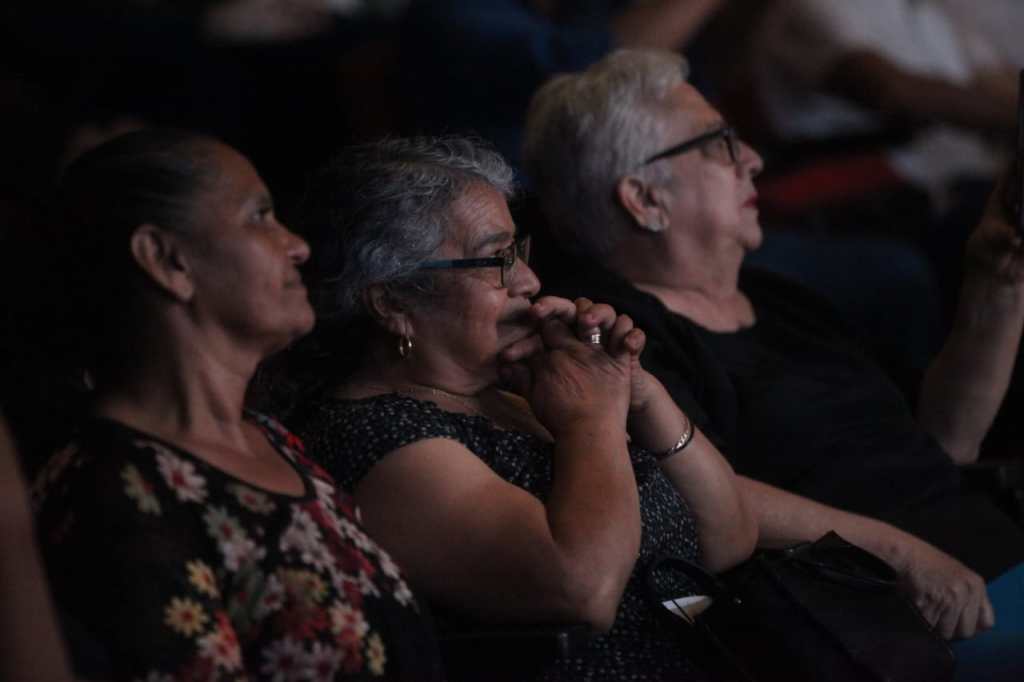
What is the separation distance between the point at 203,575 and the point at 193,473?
0.37 feet

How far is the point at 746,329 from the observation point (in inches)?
104

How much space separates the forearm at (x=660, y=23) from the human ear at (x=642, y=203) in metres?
1.00

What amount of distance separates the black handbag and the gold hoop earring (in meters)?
0.41

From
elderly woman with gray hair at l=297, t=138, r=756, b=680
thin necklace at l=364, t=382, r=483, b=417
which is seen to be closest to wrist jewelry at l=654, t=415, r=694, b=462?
elderly woman with gray hair at l=297, t=138, r=756, b=680

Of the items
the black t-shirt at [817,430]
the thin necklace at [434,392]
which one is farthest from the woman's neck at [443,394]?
the black t-shirt at [817,430]

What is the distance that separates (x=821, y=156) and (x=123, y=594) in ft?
10.9

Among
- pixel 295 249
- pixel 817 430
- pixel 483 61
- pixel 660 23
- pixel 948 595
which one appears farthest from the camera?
pixel 660 23

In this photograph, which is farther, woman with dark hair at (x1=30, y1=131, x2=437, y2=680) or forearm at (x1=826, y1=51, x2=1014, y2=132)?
forearm at (x1=826, y1=51, x2=1014, y2=132)

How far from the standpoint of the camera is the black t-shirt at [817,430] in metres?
2.39

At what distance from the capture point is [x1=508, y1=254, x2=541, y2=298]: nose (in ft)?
6.35

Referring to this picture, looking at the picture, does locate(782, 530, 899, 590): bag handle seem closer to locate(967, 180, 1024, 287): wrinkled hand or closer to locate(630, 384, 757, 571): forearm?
locate(630, 384, 757, 571): forearm

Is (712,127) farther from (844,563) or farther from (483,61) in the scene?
(844,563)

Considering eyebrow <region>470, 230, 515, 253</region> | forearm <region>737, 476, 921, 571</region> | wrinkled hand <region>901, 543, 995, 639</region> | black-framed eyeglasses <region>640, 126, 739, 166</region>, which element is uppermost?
eyebrow <region>470, 230, 515, 253</region>

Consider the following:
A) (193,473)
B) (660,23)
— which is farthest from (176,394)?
(660,23)
